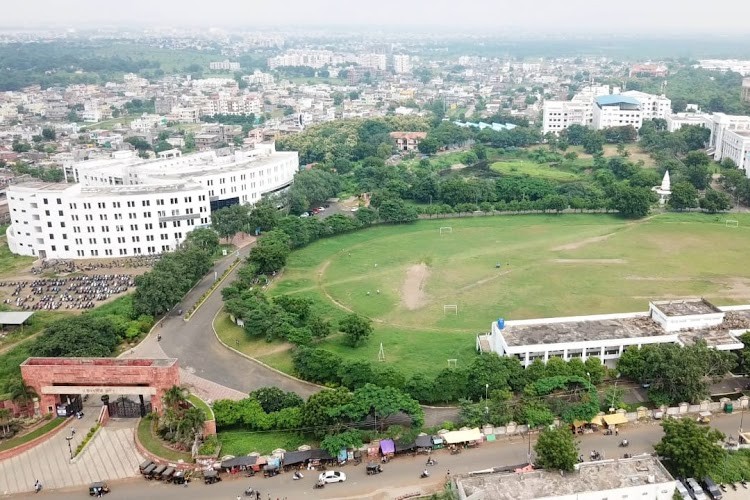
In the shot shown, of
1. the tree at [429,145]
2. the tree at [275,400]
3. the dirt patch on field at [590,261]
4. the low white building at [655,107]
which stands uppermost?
the low white building at [655,107]

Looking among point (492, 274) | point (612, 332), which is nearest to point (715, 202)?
point (492, 274)

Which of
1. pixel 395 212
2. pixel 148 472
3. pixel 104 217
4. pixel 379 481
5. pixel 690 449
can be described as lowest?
pixel 379 481

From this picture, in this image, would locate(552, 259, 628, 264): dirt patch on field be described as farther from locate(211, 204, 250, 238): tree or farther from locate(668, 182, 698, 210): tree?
locate(211, 204, 250, 238): tree

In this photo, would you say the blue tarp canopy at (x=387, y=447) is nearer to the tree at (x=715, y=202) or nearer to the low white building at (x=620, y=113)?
the tree at (x=715, y=202)

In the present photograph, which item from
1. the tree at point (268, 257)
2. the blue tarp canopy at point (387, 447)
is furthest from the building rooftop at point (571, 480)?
the tree at point (268, 257)

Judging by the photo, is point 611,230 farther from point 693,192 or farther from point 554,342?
point 554,342

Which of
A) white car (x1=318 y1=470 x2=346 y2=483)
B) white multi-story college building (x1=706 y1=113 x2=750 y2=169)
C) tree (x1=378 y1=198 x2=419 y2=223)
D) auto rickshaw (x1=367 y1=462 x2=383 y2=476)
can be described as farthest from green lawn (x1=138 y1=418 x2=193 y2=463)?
white multi-story college building (x1=706 y1=113 x2=750 y2=169)

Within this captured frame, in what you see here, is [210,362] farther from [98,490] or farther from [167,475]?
[98,490]
